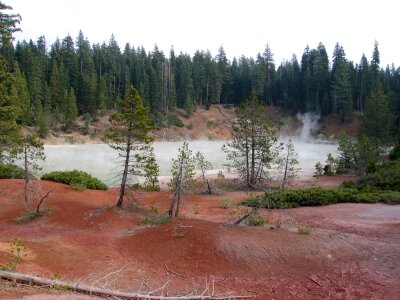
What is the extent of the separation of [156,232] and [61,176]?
44.3 ft

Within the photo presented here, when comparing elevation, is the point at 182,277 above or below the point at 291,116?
below

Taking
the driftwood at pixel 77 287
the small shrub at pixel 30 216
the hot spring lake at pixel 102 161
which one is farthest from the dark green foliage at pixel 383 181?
the small shrub at pixel 30 216

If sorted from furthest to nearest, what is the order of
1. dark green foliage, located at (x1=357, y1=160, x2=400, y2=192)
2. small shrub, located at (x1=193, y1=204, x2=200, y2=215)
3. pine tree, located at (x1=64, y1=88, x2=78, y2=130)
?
pine tree, located at (x1=64, y1=88, x2=78, y2=130), dark green foliage, located at (x1=357, y1=160, x2=400, y2=192), small shrub, located at (x1=193, y1=204, x2=200, y2=215)

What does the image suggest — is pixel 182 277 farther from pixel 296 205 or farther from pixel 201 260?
pixel 296 205

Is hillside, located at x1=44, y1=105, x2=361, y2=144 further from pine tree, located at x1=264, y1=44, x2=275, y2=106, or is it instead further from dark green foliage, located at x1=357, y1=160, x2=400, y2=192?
dark green foliage, located at x1=357, y1=160, x2=400, y2=192

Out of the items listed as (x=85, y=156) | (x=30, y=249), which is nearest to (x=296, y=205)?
(x=30, y=249)

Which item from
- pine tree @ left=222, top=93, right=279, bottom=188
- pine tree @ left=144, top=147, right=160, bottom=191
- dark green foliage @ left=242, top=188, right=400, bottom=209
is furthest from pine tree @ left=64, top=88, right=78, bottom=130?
dark green foliage @ left=242, top=188, right=400, bottom=209

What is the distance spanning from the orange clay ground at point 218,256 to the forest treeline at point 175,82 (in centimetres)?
4578

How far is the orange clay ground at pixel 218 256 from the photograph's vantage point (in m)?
10.3

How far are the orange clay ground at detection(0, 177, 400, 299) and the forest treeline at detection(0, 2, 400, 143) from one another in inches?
1802

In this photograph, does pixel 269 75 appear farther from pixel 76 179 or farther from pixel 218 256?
pixel 218 256

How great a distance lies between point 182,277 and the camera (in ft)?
37.2

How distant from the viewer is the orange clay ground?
33.8 ft

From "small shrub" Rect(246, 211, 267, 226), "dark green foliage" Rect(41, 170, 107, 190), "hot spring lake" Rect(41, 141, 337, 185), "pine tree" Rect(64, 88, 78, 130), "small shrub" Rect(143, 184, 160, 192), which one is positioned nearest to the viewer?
"small shrub" Rect(246, 211, 267, 226)
